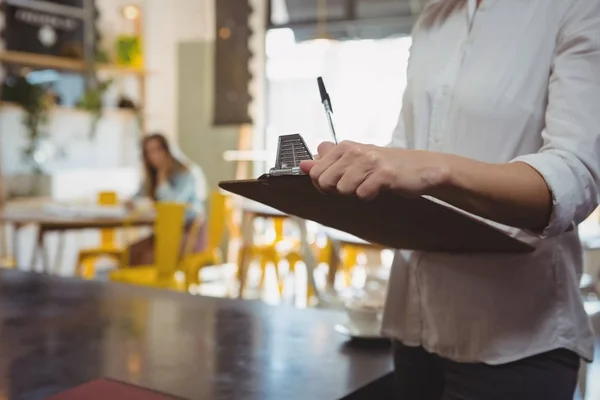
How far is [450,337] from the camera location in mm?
906

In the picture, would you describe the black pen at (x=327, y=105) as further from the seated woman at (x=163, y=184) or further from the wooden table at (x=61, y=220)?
the seated woman at (x=163, y=184)

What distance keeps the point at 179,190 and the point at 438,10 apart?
3.93 meters

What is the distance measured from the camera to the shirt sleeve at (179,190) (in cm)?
480

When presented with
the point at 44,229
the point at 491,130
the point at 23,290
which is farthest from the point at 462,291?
the point at 44,229

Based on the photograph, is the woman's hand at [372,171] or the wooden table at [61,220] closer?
the woman's hand at [372,171]

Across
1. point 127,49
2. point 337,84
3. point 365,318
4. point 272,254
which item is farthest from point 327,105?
point 337,84

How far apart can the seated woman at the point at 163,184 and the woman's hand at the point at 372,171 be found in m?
4.09

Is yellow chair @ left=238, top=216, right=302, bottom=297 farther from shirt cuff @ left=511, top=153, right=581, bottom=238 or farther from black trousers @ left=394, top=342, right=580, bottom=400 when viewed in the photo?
shirt cuff @ left=511, top=153, right=581, bottom=238

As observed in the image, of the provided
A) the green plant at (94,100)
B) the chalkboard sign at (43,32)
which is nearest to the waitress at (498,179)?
the chalkboard sign at (43,32)

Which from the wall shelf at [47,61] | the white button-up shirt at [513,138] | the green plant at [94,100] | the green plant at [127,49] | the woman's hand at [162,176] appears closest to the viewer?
the white button-up shirt at [513,138]

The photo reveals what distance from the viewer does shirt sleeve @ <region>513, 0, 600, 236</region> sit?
75 cm

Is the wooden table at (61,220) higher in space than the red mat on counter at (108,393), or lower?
lower

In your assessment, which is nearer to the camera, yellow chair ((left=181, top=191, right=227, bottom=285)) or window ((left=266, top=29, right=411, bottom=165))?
yellow chair ((left=181, top=191, right=227, bottom=285))

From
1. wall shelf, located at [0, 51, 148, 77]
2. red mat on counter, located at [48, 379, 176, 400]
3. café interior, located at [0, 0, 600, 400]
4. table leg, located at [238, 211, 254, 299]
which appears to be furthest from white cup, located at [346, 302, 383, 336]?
wall shelf, located at [0, 51, 148, 77]
